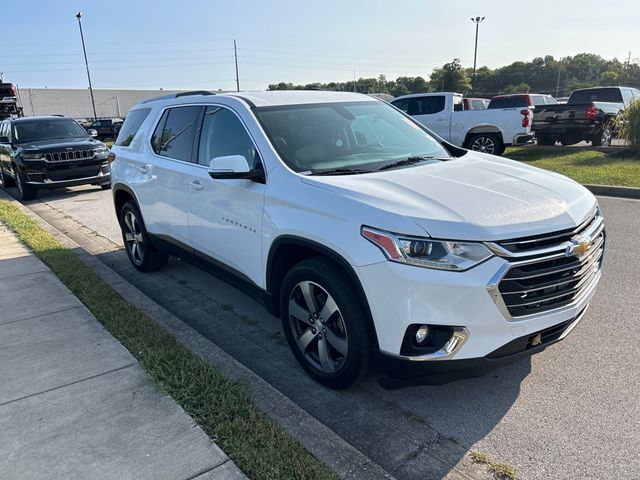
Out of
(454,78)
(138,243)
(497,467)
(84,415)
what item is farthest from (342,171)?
(454,78)

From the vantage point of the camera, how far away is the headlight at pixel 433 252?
100 inches

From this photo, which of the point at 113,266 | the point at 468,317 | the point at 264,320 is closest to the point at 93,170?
the point at 113,266

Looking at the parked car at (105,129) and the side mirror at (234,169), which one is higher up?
the side mirror at (234,169)

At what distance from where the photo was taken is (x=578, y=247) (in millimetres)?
2791

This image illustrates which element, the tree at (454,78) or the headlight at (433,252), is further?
the tree at (454,78)

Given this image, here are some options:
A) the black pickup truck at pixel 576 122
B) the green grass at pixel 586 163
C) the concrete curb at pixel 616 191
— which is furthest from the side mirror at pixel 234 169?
the black pickup truck at pixel 576 122

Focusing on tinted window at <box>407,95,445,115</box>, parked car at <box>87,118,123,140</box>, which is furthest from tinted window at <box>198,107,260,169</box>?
parked car at <box>87,118,123,140</box>

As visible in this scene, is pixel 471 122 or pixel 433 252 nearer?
pixel 433 252

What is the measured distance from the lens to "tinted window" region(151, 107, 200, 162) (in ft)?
14.8

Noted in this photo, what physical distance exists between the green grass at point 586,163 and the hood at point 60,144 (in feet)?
35.3

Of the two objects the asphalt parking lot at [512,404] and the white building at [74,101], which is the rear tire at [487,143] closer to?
the asphalt parking lot at [512,404]

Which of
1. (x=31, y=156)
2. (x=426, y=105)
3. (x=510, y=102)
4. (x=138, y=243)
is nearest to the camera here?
(x=138, y=243)

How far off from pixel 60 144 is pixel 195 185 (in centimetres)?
897

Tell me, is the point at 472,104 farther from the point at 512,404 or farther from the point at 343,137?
the point at 512,404
